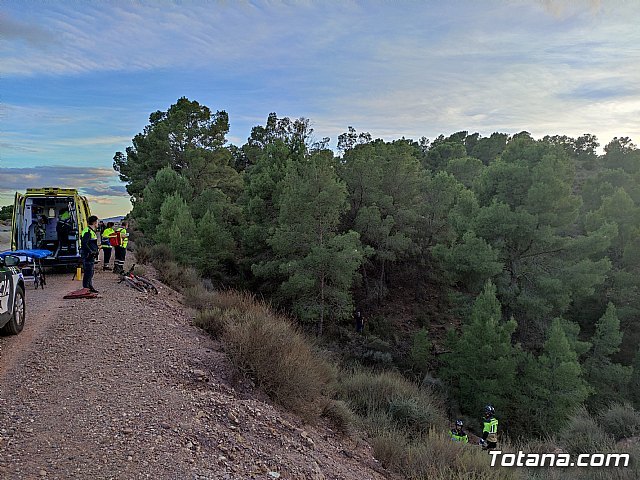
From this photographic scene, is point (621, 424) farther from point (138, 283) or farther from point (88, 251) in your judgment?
point (88, 251)

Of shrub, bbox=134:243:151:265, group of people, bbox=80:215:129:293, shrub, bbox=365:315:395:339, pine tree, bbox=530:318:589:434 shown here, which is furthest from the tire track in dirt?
shrub, bbox=365:315:395:339

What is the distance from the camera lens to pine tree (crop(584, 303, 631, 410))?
787 inches

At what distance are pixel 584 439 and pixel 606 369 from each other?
41.1 ft

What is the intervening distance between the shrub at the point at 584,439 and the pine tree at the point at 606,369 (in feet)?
32.6

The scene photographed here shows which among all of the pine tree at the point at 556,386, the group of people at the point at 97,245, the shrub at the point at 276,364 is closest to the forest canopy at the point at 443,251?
the pine tree at the point at 556,386

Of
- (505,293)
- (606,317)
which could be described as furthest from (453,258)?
(606,317)

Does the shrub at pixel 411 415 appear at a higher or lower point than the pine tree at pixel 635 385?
higher

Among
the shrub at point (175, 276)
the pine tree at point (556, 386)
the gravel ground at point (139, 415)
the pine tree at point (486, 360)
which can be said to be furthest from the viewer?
the pine tree at point (486, 360)

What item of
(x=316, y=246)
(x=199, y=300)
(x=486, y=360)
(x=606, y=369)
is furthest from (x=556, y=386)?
(x=199, y=300)

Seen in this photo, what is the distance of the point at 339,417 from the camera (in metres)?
7.98

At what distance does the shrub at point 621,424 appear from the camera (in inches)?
463

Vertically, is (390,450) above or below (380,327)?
above

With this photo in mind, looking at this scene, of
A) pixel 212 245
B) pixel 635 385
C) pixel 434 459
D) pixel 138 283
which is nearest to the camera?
pixel 434 459

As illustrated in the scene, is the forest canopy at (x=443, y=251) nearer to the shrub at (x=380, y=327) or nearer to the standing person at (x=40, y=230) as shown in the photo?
the shrub at (x=380, y=327)
